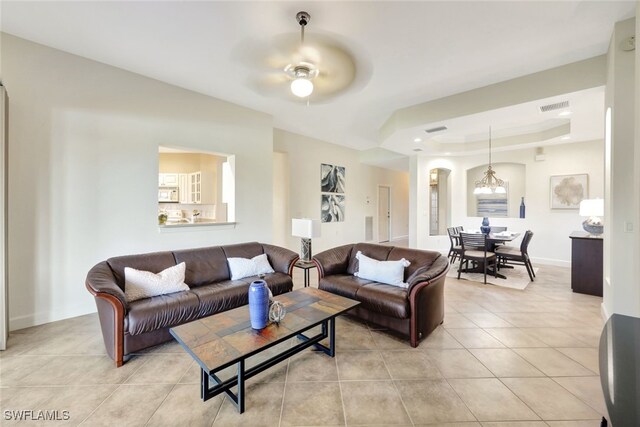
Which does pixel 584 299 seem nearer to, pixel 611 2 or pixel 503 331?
pixel 503 331

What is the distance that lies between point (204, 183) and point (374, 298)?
521 centimetres

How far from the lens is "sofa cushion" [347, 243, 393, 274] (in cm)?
350

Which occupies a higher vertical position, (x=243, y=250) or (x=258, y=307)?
(x=243, y=250)

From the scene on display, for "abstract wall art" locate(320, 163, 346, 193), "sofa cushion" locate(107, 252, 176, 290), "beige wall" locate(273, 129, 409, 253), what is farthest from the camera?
"abstract wall art" locate(320, 163, 346, 193)

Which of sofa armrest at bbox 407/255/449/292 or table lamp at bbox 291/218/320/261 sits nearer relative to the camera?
sofa armrest at bbox 407/255/449/292

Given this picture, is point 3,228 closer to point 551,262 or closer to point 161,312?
point 161,312

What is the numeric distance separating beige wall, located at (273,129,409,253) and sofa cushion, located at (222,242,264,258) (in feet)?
7.14

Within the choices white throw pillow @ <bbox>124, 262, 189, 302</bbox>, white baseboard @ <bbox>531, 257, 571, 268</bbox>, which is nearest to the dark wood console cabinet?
white baseboard @ <bbox>531, 257, 571, 268</bbox>

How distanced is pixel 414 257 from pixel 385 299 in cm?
85

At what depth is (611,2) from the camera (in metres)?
2.26

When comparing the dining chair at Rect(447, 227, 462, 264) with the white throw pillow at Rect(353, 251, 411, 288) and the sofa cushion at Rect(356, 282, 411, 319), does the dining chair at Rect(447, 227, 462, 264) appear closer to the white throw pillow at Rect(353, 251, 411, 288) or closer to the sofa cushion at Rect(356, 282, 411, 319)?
the white throw pillow at Rect(353, 251, 411, 288)

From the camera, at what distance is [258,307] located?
6.38 feet

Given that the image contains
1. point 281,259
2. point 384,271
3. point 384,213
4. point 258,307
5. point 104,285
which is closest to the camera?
point 258,307

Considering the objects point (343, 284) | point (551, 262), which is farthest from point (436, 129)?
point (551, 262)
